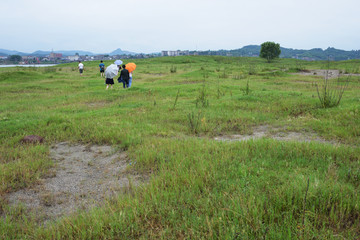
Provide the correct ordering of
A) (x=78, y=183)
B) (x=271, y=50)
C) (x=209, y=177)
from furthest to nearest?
(x=271, y=50) < (x=78, y=183) < (x=209, y=177)

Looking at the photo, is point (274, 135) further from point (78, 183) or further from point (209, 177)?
point (78, 183)

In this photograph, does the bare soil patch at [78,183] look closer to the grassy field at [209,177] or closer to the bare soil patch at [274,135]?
the grassy field at [209,177]

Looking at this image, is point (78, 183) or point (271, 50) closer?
point (78, 183)

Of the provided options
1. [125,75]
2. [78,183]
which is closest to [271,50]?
[125,75]

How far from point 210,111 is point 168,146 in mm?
3979

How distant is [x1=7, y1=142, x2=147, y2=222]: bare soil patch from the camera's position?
3.42 m

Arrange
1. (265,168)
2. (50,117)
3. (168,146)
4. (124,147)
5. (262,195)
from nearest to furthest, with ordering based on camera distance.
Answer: (262,195)
(265,168)
(168,146)
(124,147)
(50,117)

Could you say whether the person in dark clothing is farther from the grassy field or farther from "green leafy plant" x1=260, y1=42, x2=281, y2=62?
"green leafy plant" x1=260, y1=42, x2=281, y2=62

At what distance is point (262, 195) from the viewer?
2.84m

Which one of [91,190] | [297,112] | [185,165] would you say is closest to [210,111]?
[297,112]

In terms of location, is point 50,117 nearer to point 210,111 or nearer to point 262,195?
point 210,111

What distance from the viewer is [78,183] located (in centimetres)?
416

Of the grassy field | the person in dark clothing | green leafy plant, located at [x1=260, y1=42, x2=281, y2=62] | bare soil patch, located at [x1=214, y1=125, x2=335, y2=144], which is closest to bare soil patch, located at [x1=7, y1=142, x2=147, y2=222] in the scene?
the grassy field

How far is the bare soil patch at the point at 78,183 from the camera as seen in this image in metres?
3.42
